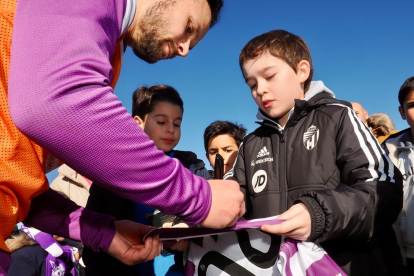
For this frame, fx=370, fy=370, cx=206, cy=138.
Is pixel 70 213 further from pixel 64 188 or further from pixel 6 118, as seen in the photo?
pixel 64 188

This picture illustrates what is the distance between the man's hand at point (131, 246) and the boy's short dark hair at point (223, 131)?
332 centimetres

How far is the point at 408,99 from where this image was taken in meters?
4.15

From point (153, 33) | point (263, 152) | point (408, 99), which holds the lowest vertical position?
point (263, 152)

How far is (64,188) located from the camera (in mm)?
4871

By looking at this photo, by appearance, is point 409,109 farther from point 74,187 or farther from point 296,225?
point 74,187

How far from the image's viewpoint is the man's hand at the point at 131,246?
171cm

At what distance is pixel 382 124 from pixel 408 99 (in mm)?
1175

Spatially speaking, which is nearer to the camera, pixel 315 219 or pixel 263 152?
pixel 315 219

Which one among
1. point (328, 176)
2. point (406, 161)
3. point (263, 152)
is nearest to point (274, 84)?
point (263, 152)

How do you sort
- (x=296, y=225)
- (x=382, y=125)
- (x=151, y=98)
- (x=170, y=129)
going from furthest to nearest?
(x=382, y=125), (x=151, y=98), (x=170, y=129), (x=296, y=225)

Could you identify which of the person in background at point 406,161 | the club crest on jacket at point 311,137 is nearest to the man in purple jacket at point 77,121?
A: the club crest on jacket at point 311,137

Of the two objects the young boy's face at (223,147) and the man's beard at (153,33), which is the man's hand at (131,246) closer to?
the man's beard at (153,33)

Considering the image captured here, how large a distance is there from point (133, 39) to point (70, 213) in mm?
901

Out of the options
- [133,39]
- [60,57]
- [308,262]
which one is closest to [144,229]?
[308,262]
